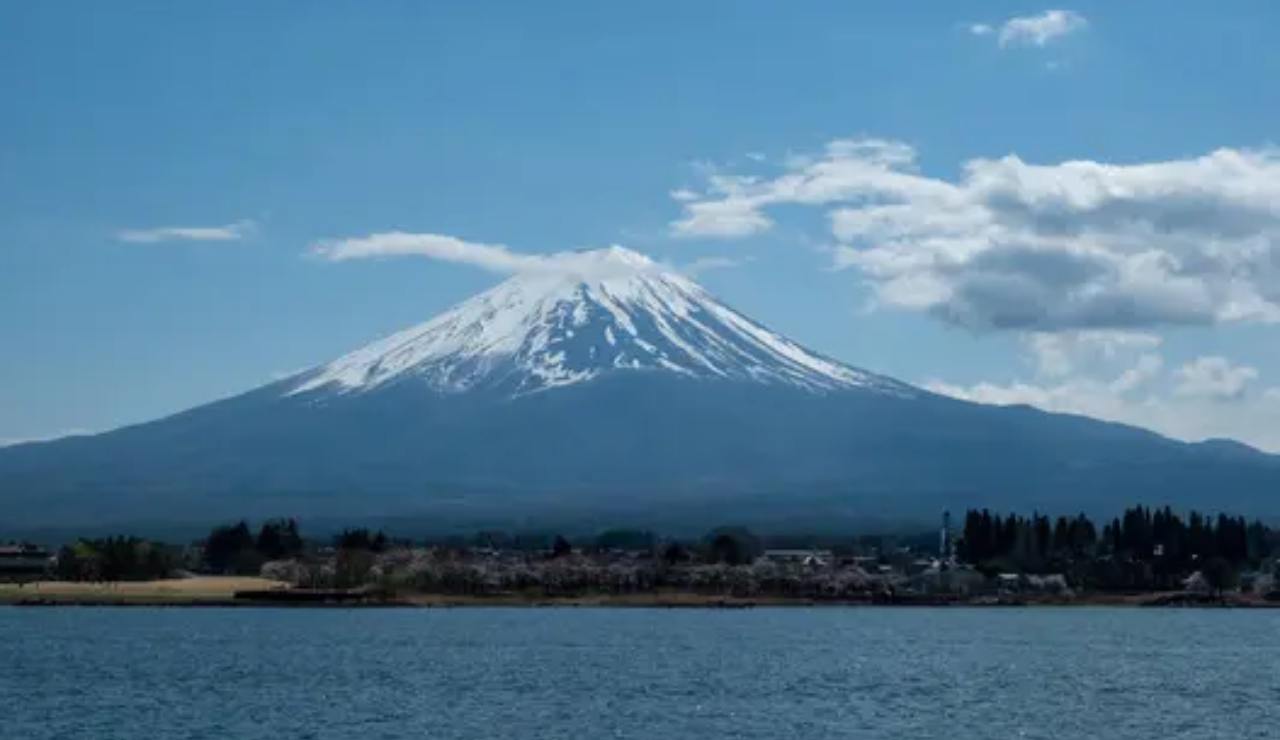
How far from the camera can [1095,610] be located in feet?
400

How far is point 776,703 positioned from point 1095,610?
74997mm

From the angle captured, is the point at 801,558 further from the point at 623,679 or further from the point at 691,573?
the point at 623,679

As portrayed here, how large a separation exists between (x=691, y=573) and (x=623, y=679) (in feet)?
247

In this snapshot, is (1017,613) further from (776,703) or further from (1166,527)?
(776,703)

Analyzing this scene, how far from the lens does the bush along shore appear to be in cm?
12206

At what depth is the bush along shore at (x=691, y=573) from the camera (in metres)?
122

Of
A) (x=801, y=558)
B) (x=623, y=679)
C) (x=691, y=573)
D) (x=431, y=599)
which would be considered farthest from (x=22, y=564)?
(x=623, y=679)

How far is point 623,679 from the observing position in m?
57.6

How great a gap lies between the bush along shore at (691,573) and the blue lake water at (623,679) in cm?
2402

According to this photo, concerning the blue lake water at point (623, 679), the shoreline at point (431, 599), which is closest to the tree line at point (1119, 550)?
the shoreline at point (431, 599)

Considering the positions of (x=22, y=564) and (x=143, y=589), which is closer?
(x=143, y=589)

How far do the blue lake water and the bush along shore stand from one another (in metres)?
24.0

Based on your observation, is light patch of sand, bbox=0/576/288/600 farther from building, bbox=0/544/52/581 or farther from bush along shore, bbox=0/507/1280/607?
building, bbox=0/544/52/581

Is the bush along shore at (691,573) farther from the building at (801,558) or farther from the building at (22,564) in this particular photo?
the building at (801,558)
